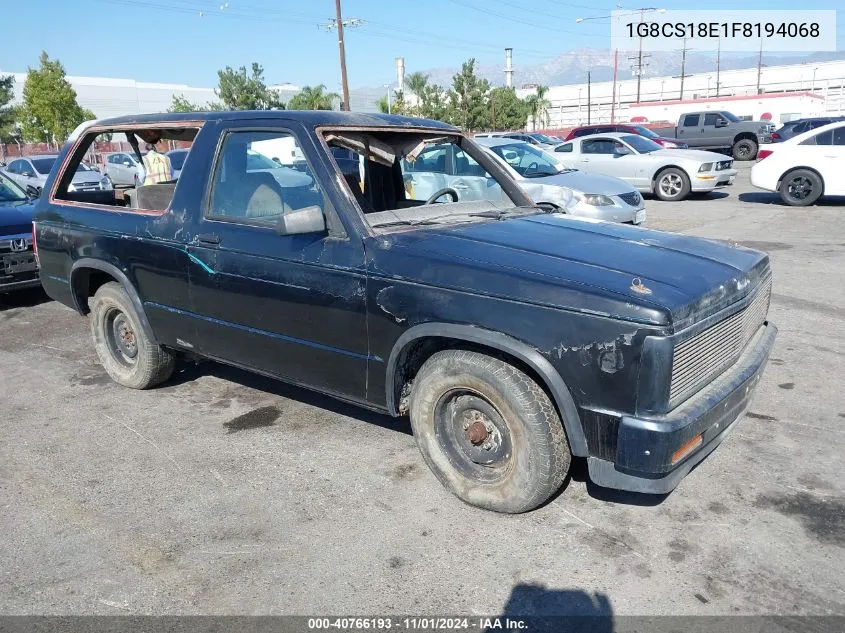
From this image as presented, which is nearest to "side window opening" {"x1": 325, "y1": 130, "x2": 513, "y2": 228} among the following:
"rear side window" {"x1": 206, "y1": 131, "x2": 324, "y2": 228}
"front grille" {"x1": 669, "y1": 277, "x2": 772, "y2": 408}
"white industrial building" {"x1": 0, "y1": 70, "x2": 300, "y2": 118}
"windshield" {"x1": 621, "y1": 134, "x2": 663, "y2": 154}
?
"rear side window" {"x1": 206, "y1": 131, "x2": 324, "y2": 228}

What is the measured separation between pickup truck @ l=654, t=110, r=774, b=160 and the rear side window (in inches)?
952

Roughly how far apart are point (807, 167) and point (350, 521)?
13.7 metres

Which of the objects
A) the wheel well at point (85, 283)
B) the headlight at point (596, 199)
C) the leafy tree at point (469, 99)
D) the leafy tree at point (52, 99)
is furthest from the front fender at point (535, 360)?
the leafy tree at point (52, 99)

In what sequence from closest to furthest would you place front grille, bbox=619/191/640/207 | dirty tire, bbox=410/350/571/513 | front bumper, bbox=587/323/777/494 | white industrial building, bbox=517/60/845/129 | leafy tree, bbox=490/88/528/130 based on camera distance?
front bumper, bbox=587/323/777/494 → dirty tire, bbox=410/350/571/513 → front grille, bbox=619/191/640/207 → leafy tree, bbox=490/88/528/130 → white industrial building, bbox=517/60/845/129

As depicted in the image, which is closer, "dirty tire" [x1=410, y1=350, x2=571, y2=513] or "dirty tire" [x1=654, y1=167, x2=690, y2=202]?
"dirty tire" [x1=410, y1=350, x2=571, y2=513]

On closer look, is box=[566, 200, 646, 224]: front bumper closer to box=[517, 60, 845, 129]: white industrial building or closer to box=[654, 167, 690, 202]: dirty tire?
box=[654, 167, 690, 202]: dirty tire

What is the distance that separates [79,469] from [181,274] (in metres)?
1.25

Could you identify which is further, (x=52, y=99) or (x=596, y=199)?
(x=52, y=99)

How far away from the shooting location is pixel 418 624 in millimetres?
2547

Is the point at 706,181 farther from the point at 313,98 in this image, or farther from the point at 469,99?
the point at 313,98

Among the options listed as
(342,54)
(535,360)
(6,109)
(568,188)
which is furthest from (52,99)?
(535,360)

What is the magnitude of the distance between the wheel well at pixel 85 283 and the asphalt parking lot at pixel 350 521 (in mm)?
724

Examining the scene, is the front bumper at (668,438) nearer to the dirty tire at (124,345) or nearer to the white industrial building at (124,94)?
the dirty tire at (124,345)

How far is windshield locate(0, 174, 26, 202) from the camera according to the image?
812cm
